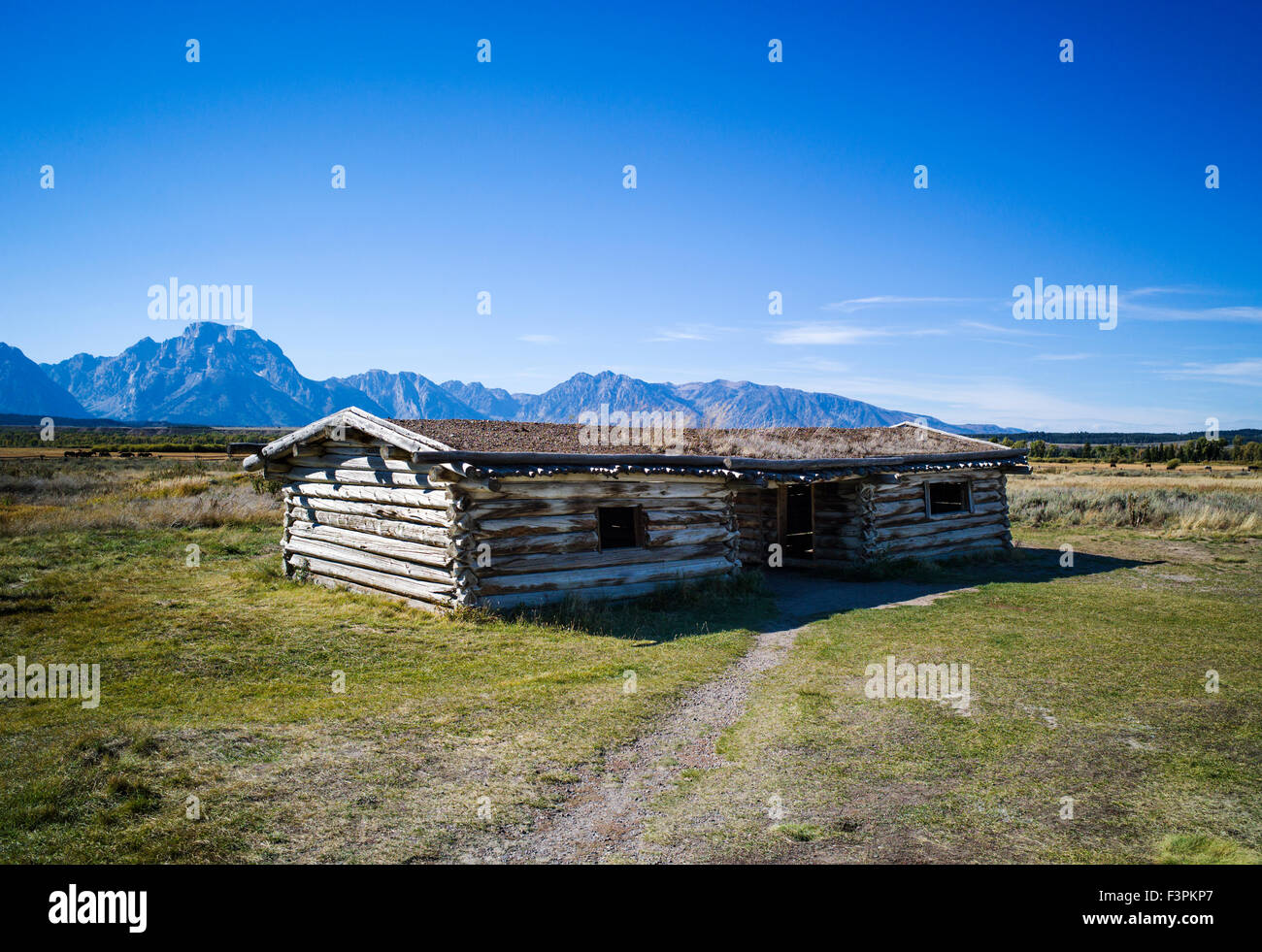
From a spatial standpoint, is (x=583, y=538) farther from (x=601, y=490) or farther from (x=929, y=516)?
(x=929, y=516)

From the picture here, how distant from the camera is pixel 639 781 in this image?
587cm

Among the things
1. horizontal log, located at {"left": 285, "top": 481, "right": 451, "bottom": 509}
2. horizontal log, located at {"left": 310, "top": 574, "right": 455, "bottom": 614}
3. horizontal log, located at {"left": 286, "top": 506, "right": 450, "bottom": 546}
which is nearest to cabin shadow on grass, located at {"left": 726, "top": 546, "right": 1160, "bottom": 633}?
horizontal log, located at {"left": 310, "top": 574, "right": 455, "bottom": 614}

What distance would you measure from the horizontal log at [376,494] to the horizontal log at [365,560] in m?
1.01

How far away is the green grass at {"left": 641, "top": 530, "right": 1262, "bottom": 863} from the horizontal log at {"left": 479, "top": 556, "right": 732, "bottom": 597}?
3116 millimetres

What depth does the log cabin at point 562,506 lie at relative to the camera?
11633 millimetres

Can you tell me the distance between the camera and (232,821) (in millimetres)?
4859

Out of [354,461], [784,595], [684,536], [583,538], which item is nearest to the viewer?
[583,538]

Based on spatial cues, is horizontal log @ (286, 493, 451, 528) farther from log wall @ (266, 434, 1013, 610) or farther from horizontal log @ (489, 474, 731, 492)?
horizontal log @ (489, 474, 731, 492)

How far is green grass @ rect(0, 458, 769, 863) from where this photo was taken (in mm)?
4809

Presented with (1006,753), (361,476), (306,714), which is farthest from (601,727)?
(361,476)

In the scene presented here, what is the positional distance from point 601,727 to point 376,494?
→ 7.81m

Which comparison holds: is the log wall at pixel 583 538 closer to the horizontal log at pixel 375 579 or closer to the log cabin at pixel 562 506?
the log cabin at pixel 562 506

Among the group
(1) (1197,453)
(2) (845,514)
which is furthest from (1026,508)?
(1) (1197,453)
